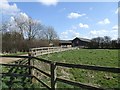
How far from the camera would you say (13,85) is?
24.4ft

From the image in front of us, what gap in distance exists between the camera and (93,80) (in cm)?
891

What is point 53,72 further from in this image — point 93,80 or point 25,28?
point 25,28

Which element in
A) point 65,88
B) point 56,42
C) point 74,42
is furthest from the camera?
point 74,42

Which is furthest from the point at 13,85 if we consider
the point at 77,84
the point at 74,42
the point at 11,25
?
the point at 74,42

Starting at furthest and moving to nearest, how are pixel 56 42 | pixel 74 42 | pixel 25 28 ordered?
pixel 74 42 < pixel 56 42 < pixel 25 28

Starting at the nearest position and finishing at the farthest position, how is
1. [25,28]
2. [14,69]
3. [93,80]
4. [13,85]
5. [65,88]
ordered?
[65,88] → [13,85] → [93,80] → [14,69] → [25,28]

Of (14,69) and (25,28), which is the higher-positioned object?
(25,28)

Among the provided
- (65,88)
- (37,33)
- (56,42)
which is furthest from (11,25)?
(65,88)

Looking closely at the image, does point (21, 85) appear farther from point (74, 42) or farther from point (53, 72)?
point (74, 42)

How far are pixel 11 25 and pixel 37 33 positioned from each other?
17208 mm

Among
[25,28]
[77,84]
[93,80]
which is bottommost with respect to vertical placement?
[93,80]

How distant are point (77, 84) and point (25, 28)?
71489 millimetres

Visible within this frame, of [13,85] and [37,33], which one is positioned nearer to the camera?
[13,85]

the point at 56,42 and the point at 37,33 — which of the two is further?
the point at 56,42
